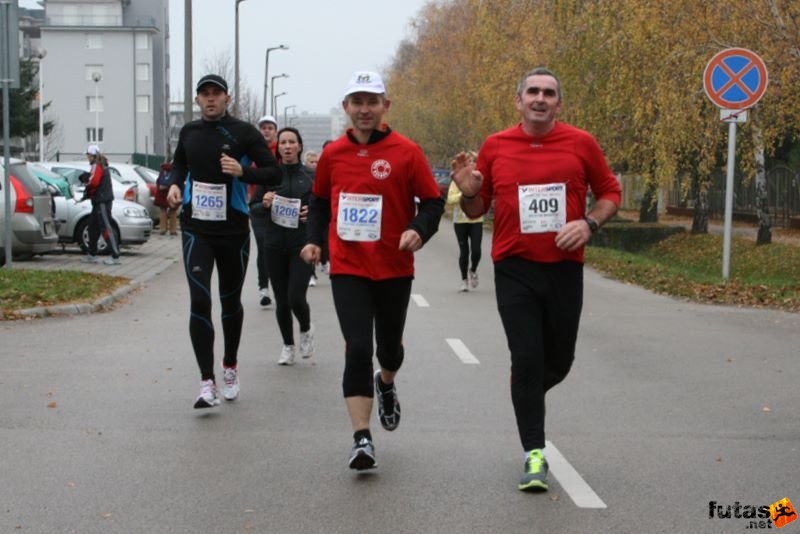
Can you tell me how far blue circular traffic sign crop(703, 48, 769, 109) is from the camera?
56.1 feet

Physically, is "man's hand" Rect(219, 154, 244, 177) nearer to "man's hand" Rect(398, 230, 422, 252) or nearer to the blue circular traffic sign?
"man's hand" Rect(398, 230, 422, 252)

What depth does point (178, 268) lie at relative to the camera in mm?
21859

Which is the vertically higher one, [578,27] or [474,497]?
[578,27]

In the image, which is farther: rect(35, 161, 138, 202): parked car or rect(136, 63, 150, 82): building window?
rect(136, 63, 150, 82): building window

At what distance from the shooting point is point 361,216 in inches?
257

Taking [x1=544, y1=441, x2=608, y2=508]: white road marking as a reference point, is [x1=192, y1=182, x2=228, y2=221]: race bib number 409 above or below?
above

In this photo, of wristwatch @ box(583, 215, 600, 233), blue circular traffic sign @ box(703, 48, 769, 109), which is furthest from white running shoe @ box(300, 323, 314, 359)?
blue circular traffic sign @ box(703, 48, 769, 109)

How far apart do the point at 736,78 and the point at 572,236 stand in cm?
1196

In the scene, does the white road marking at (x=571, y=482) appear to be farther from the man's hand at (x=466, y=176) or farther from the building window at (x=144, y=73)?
the building window at (x=144, y=73)

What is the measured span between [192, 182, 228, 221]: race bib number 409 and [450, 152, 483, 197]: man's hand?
2.28 m

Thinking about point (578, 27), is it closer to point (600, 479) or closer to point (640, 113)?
point (640, 113)

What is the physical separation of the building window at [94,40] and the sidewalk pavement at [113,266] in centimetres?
7633

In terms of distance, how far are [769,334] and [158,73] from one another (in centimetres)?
9624

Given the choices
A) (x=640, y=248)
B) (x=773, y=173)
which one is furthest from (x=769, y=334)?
(x=773, y=173)
